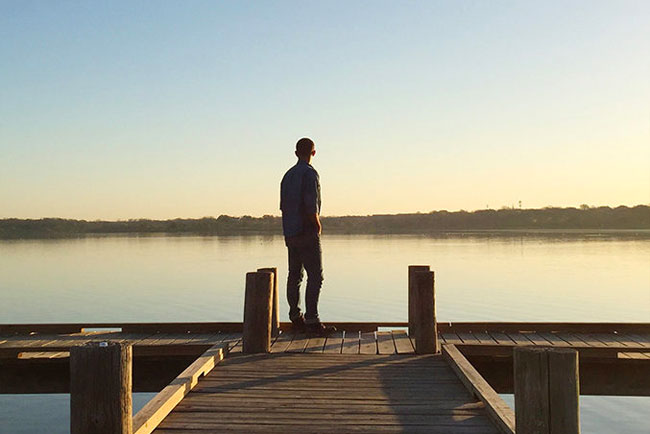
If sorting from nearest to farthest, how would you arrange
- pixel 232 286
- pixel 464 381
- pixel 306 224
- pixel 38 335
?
pixel 464 381 < pixel 306 224 < pixel 38 335 < pixel 232 286

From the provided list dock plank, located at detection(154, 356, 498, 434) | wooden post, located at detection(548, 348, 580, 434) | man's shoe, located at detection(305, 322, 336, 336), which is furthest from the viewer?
man's shoe, located at detection(305, 322, 336, 336)

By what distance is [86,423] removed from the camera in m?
4.14

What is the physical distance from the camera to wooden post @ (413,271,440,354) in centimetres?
765

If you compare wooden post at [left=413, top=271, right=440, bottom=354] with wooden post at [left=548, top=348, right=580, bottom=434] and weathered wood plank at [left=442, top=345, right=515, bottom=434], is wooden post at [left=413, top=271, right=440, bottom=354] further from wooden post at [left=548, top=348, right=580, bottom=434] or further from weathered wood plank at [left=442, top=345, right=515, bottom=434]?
wooden post at [left=548, top=348, right=580, bottom=434]

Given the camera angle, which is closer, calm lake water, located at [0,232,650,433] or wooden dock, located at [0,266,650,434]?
wooden dock, located at [0,266,650,434]

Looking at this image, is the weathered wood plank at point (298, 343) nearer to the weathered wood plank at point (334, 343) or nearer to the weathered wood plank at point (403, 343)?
the weathered wood plank at point (334, 343)

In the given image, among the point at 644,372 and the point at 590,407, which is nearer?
the point at 644,372

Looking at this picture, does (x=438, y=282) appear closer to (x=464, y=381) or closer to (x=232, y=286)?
(x=232, y=286)

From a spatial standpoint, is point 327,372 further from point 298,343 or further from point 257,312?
point 298,343

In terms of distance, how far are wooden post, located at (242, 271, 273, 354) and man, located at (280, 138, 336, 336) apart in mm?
833

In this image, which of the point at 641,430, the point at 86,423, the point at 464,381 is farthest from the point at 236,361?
the point at 641,430

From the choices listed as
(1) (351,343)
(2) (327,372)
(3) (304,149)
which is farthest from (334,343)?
(3) (304,149)

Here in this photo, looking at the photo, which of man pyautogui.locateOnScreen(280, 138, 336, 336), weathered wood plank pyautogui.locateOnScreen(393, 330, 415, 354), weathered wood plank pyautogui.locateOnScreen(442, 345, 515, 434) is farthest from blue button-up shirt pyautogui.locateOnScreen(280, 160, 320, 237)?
weathered wood plank pyautogui.locateOnScreen(442, 345, 515, 434)

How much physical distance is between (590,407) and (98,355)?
13464 mm
